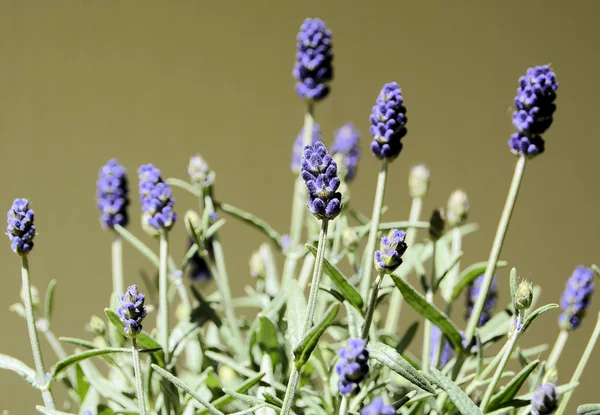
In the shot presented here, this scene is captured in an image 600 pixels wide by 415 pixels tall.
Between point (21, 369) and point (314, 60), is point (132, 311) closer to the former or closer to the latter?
point (21, 369)

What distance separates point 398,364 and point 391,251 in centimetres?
6

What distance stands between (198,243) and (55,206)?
42.0 inches

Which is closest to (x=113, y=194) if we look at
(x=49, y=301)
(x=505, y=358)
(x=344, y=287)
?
(x=49, y=301)

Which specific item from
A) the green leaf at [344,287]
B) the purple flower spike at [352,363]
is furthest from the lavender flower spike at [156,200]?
the purple flower spike at [352,363]

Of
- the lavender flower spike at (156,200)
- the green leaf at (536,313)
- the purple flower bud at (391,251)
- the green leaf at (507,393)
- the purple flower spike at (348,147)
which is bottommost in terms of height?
the green leaf at (507,393)

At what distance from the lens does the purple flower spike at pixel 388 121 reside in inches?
20.2

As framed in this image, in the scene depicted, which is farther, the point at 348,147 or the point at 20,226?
the point at 348,147

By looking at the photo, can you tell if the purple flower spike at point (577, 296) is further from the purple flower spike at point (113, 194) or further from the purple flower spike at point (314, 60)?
the purple flower spike at point (113, 194)

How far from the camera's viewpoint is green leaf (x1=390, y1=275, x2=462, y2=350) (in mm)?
506

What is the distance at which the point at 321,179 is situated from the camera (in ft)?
1.39

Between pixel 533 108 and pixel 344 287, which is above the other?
pixel 533 108

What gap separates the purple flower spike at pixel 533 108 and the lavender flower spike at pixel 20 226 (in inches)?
12.1

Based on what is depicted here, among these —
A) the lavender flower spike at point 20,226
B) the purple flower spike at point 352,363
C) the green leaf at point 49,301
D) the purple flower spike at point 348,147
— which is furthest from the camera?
the purple flower spike at point 348,147

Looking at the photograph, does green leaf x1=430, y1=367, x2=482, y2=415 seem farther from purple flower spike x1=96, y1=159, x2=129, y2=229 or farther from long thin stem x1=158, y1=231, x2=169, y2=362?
purple flower spike x1=96, y1=159, x2=129, y2=229
